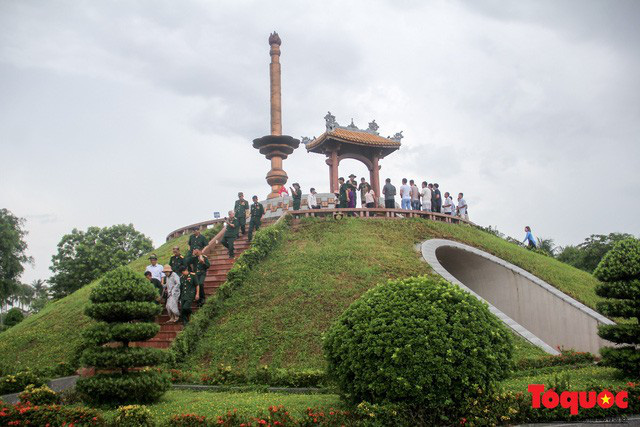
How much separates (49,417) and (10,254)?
29.2 meters

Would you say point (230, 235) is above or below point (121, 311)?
above

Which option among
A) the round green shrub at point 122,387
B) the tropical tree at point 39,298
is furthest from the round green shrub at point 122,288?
the tropical tree at point 39,298

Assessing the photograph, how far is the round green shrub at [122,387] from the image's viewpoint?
9094mm

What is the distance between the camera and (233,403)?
8.88 meters

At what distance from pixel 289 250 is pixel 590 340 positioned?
9530 mm

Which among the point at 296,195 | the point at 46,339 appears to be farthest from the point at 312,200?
the point at 46,339

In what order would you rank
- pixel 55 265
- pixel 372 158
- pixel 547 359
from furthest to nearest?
1. pixel 55 265
2. pixel 372 158
3. pixel 547 359

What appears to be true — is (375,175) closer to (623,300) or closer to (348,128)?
(348,128)

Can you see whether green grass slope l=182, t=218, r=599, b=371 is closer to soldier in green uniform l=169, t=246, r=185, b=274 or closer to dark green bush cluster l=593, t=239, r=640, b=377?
soldier in green uniform l=169, t=246, r=185, b=274

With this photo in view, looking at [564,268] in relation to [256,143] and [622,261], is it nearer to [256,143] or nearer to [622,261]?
[622,261]

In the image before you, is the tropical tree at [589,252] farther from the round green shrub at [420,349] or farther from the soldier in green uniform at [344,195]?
the round green shrub at [420,349]

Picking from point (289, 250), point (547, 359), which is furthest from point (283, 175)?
point (547, 359)

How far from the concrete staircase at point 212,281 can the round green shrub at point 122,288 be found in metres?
3.20

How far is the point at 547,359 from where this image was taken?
1226 centimetres
